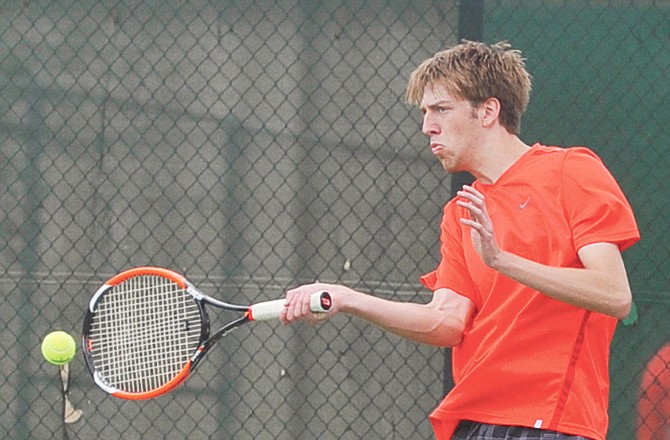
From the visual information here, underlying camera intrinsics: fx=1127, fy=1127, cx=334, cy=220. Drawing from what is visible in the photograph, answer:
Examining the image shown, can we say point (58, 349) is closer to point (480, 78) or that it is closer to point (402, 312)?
point (402, 312)

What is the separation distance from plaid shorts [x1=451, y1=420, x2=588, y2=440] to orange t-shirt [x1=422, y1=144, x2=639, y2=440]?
16mm

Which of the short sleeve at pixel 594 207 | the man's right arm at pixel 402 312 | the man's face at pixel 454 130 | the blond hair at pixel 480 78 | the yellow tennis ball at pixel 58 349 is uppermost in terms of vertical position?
the blond hair at pixel 480 78

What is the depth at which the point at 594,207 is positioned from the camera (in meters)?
2.24

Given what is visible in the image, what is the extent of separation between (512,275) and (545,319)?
0.22m

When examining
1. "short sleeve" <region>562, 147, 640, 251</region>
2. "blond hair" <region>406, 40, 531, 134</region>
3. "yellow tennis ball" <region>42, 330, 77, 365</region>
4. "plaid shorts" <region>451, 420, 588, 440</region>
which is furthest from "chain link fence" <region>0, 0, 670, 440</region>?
"short sleeve" <region>562, 147, 640, 251</region>

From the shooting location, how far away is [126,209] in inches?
176

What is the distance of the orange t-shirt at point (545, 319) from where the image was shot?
7.45 feet

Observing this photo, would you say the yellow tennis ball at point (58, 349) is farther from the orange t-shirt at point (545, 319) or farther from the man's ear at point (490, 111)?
the man's ear at point (490, 111)

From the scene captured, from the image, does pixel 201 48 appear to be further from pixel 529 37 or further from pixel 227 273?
pixel 529 37

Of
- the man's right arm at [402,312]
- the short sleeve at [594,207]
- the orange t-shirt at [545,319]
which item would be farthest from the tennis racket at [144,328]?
the short sleeve at [594,207]

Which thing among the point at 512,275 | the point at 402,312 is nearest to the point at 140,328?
the point at 402,312

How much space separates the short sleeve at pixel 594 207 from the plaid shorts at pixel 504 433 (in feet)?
1.28

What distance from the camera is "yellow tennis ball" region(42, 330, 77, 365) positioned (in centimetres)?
432

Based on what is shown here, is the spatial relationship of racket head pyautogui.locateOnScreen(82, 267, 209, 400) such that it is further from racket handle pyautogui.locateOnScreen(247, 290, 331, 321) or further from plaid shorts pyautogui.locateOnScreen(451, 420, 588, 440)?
plaid shorts pyautogui.locateOnScreen(451, 420, 588, 440)
